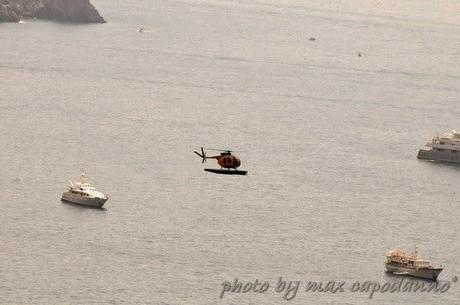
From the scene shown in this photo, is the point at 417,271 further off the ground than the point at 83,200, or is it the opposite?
the point at 417,271

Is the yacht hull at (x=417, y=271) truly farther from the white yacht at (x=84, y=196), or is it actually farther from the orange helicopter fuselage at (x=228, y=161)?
the orange helicopter fuselage at (x=228, y=161)

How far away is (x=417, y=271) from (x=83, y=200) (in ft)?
138

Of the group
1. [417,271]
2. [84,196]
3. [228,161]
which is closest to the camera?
[228,161]

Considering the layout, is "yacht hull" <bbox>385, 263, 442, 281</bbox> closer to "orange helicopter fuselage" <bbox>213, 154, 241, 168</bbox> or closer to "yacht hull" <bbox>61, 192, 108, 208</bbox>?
"yacht hull" <bbox>61, 192, 108, 208</bbox>

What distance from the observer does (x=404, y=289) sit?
16450cm

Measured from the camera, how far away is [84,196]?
189 m

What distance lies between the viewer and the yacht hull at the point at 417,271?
16824 centimetres

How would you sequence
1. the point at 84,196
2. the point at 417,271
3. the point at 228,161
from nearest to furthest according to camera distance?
the point at 228,161, the point at 417,271, the point at 84,196

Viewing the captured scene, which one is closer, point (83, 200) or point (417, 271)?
point (417, 271)

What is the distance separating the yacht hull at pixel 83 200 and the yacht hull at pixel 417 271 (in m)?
37.6

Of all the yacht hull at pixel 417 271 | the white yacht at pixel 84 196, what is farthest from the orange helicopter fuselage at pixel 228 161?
the white yacht at pixel 84 196

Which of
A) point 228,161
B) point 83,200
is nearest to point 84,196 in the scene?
point 83,200

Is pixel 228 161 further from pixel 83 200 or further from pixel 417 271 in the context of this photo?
pixel 83 200

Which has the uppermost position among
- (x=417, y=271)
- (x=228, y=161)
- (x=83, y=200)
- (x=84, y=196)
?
(x=228, y=161)
